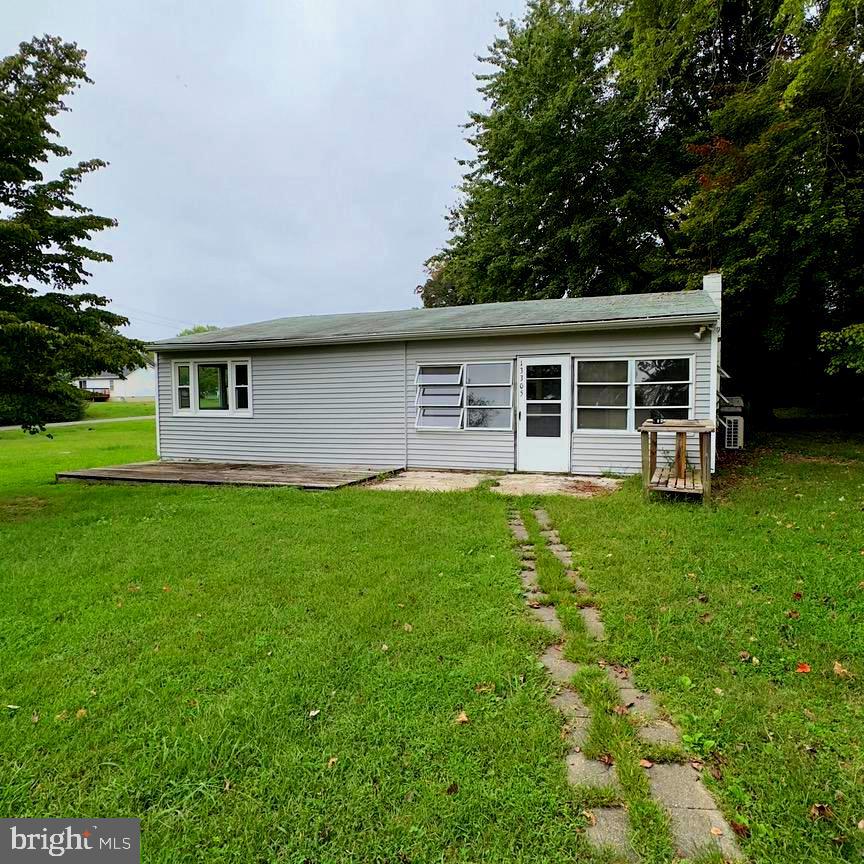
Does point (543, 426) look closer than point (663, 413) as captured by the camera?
No

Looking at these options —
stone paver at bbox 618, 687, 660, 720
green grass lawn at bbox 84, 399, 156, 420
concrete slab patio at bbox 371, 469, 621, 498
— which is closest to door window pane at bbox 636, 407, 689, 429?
concrete slab patio at bbox 371, 469, 621, 498

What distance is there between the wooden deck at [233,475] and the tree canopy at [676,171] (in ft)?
27.9

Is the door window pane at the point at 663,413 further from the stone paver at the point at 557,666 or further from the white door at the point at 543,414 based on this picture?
the stone paver at the point at 557,666

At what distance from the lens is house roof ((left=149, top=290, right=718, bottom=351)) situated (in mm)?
7688

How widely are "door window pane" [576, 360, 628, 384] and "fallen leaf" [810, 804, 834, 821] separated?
6.85m

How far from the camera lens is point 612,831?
165 cm

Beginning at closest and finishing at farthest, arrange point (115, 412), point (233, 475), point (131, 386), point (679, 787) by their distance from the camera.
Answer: point (679, 787), point (233, 475), point (115, 412), point (131, 386)

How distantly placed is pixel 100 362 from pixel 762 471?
31.4 feet

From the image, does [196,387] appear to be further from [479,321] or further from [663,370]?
[663,370]

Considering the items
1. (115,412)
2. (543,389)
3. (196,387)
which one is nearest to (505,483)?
(543,389)

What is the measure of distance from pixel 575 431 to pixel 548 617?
5.45m

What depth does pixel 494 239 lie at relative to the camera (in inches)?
672

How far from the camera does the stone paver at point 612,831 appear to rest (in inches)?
61.9

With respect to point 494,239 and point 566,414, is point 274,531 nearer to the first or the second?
point 566,414
